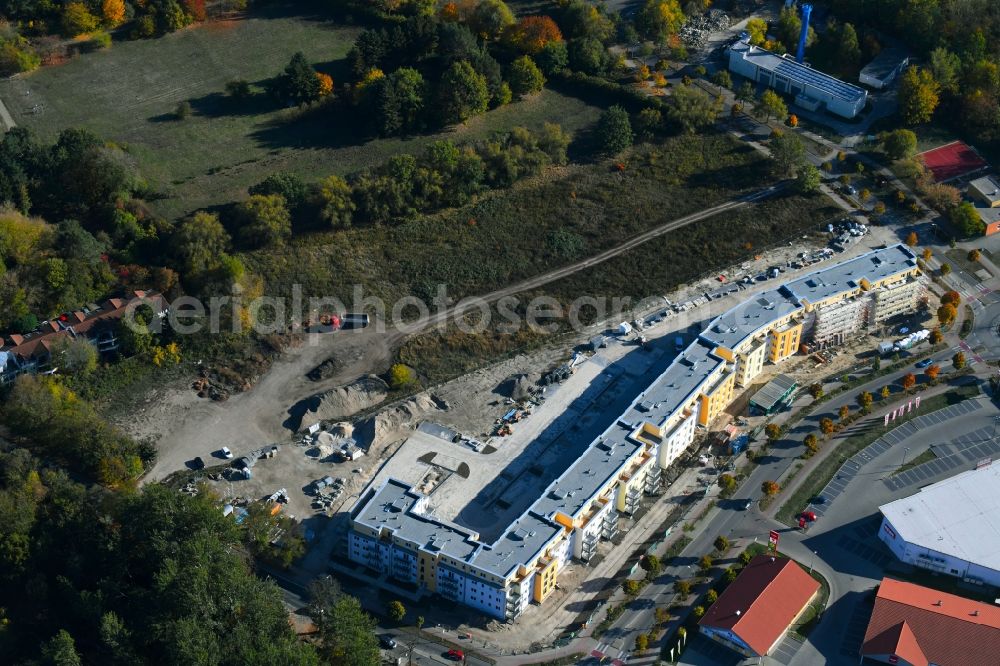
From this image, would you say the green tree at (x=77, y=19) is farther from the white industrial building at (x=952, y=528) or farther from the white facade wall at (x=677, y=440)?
the white industrial building at (x=952, y=528)

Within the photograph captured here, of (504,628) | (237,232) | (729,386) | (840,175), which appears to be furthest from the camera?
(840,175)

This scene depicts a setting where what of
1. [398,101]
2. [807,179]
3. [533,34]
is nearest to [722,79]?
[807,179]

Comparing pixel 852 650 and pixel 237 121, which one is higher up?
pixel 237 121

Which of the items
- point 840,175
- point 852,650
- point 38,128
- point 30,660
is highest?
point 38,128

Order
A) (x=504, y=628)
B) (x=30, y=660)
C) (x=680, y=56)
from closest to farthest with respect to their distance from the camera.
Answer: (x=30, y=660) → (x=504, y=628) → (x=680, y=56)

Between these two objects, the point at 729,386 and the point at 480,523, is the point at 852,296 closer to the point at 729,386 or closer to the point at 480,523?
the point at 729,386

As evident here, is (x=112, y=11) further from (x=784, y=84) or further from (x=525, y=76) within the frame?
(x=784, y=84)

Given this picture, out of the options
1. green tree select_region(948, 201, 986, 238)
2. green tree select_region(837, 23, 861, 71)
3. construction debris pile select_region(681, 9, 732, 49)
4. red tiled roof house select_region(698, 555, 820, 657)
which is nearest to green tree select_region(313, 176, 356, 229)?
construction debris pile select_region(681, 9, 732, 49)

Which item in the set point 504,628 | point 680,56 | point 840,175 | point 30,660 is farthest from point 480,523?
point 680,56
